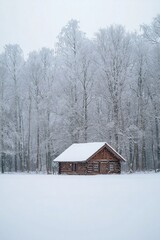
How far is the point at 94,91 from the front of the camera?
39625mm

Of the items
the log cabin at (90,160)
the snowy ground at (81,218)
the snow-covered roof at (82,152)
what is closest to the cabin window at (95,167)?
the log cabin at (90,160)

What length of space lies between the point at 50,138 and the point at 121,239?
111 feet

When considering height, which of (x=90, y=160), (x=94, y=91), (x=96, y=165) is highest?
(x=94, y=91)

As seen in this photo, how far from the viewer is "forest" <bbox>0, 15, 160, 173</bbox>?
3784cm

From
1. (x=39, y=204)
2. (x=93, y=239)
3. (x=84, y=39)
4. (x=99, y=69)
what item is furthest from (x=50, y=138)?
(x=93, y=239)

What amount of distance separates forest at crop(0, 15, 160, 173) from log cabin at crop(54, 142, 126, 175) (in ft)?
6.76

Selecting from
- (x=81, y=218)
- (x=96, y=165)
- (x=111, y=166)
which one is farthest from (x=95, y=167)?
(x=81, y=218)

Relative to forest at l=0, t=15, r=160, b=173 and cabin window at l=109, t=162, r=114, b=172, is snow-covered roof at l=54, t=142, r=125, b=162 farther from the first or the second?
forest at l=0, t=15, r=160, b=173

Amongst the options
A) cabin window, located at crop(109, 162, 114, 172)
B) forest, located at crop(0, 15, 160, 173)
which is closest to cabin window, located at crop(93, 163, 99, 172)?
cabin window, located at crop(109, 162, 114, 172)

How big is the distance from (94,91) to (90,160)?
33.4ft

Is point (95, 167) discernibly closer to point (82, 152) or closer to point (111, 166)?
point (82, 152)

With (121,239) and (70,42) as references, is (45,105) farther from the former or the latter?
(121,239)

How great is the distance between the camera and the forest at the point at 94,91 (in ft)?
124

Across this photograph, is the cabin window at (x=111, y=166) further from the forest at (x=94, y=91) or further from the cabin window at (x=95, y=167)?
the forest at (x=94, y=91)
